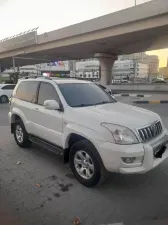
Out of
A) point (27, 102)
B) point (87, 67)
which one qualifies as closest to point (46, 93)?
point (27, 102)

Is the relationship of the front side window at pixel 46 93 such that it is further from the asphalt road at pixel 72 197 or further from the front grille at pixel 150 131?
the front grille at pixel 150 131

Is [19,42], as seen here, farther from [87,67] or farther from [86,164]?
[87,67]

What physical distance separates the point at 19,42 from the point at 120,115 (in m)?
37.3

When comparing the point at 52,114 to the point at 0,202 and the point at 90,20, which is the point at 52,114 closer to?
the point at 0,202

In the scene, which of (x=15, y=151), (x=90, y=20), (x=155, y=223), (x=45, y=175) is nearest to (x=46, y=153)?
(x=15, y=151)

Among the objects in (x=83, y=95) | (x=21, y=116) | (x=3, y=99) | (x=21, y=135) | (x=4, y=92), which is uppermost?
(x=83, y=95)

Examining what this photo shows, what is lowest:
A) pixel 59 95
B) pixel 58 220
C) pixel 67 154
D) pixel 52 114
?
pixel 58 220

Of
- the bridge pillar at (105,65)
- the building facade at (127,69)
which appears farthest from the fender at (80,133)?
the building facade at (127,69)

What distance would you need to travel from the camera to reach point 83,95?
476 centimetres

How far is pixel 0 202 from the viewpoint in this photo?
134 inches

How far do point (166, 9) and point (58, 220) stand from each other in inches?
769

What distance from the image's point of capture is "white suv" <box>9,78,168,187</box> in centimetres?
342

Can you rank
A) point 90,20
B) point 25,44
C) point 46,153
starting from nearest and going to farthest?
1. point 46,153
2. point 90,20
3. point 25,44

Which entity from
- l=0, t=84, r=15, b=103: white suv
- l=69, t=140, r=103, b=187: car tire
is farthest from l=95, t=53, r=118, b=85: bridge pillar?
l=69, t=140, r=103, b=187: car tire
